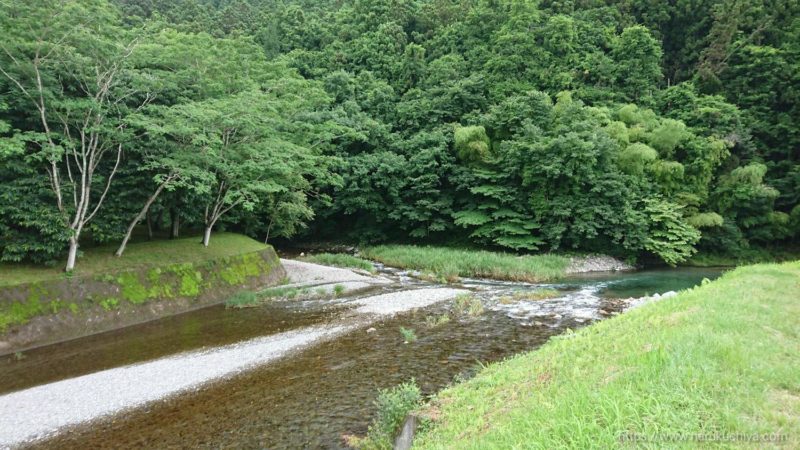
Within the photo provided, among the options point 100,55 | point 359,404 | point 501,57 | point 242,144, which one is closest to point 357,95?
point 501,57

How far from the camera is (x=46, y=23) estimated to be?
14172mm

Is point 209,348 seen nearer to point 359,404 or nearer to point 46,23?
point 359,404

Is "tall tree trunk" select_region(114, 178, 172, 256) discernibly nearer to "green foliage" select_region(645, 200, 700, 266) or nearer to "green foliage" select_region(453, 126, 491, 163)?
"green foliage" select_region(453, 126, 491, 163)

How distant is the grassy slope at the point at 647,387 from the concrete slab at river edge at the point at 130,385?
5988mm

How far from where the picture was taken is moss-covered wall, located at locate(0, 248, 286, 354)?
1322 cm

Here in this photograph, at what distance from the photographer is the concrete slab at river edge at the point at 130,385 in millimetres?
8039

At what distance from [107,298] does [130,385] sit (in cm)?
747

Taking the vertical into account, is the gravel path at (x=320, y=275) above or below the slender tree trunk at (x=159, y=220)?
below

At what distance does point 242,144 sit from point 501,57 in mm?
32751

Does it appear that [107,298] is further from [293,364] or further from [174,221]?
[293,364]

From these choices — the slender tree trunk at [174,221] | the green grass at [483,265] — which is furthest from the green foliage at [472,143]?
the slender tree trunk at [174,221]

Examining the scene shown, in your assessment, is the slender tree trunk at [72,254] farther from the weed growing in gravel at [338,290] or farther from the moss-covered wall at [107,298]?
the weed growing in gravel at [338,290]

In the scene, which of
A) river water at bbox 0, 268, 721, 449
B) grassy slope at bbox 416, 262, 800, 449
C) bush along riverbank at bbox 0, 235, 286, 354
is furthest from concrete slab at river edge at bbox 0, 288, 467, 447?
grassy slope at bbox 416, 262, 800, 449

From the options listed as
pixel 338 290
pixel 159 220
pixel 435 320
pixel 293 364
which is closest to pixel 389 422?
pixel 293 364
